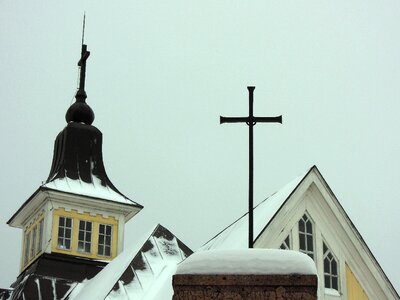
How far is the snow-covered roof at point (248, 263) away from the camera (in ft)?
15.8

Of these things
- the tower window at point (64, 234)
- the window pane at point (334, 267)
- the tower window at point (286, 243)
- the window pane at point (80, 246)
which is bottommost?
the window pane at point (334, 267)

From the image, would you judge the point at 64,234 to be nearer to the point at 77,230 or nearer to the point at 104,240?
the point at 77,230

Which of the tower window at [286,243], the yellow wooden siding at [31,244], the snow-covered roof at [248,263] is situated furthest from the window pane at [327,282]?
the yellow wooden siding at [31,244]

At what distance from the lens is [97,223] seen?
2514cm

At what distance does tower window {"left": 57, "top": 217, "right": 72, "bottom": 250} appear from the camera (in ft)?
80.5

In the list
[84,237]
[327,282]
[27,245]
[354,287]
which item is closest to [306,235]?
[327,282]

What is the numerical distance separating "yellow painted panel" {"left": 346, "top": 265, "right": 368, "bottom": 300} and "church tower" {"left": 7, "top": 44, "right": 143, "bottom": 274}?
11544 mm

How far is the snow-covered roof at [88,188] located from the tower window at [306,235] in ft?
39.9

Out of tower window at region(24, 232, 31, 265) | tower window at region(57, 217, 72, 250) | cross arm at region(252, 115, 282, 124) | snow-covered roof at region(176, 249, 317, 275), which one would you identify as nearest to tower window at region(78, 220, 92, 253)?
tower window at region(57, 217, 72, 250)

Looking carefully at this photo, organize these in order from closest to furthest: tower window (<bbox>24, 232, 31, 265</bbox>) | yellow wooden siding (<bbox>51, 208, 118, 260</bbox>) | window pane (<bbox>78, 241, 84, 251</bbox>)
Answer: yellow wooden siding (<bbox>51, 208, 118, 260</bbox>), window pane (<bbox>78, 241, 84, 251</bbox>), tower window (<bbox>24, 232, 31, 265</bbox>)

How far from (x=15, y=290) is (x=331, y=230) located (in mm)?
11926

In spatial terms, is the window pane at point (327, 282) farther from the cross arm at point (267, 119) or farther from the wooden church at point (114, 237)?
the cross arm at point (267, 119)

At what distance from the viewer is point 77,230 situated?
2477 cm

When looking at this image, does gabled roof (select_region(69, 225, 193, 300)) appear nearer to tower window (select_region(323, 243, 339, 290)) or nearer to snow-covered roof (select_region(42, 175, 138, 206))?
tower window (select_region(323, 243, 339, 290))
